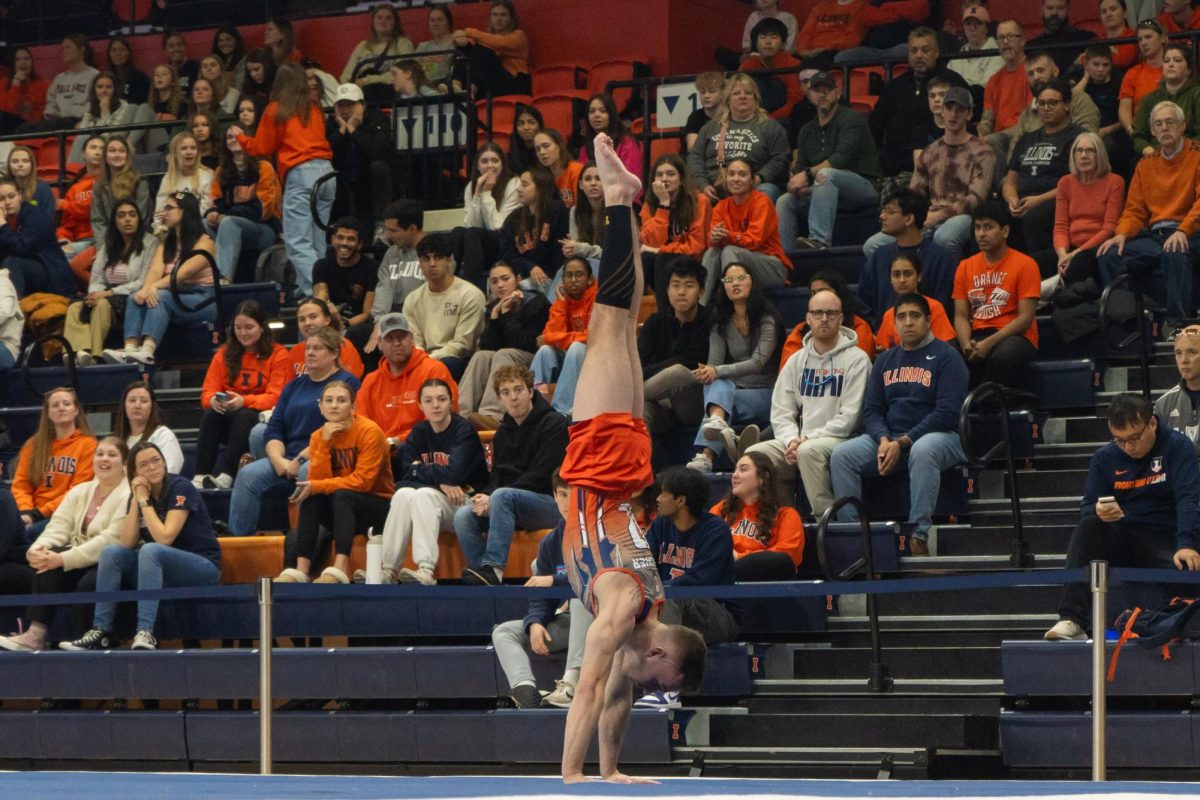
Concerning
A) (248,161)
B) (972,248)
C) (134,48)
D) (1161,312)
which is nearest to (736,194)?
(972,248)

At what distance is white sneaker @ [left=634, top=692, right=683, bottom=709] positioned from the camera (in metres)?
8.09

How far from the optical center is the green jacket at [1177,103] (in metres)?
10.3

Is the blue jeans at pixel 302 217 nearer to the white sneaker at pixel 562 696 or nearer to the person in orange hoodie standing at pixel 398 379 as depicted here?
the person in orange hoodie standing at pixel 398 379

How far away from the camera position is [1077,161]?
986 cm

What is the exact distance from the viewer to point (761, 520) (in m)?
8.69

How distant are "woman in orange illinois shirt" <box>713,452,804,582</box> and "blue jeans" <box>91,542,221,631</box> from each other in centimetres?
280

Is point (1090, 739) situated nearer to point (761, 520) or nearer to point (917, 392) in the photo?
point (761, 520)

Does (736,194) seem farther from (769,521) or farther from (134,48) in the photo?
(134,48)

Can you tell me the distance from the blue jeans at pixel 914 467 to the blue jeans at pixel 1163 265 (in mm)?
1548

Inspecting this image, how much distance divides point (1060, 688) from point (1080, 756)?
11.7 inches

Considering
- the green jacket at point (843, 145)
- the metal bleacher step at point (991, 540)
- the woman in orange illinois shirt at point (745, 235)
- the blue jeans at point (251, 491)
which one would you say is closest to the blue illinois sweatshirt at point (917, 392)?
the metal bleacher step at point (991, 540)

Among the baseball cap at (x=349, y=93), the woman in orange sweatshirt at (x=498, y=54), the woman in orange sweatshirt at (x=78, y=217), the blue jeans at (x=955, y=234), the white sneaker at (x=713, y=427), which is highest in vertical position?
the woman in orange sweatshirt at (x=498, y=54)

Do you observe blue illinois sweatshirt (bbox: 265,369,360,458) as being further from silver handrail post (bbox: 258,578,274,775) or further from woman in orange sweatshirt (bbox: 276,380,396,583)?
silver handrail post (bbox: 258,578,274,775)

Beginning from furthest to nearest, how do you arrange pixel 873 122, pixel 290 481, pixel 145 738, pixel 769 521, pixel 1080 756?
pixel 873 122 → pixel 290 481 → pixel 145 738 → pixel 769 521 → pixel 1080 756
